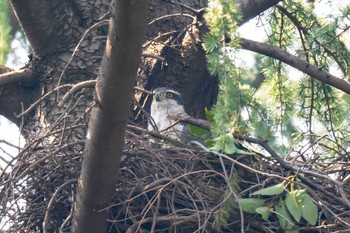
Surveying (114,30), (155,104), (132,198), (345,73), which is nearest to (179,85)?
(155,104)

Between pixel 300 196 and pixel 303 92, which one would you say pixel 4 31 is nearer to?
pixel 303 92

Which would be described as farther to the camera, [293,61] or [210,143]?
[293,61]

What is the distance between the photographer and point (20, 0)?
15.2 feet

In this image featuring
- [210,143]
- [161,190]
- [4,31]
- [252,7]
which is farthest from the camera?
[4,31]

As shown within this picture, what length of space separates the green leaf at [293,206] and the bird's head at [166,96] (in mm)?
1246

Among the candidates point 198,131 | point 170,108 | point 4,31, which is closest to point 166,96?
point 170,108

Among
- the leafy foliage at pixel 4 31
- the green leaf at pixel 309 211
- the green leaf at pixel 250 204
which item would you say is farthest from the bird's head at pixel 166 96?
the green leaf at pixel 309 211

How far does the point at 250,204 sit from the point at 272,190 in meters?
0.12

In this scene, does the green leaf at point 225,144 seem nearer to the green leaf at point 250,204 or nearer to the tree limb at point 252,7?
the green leaf at point 250,204

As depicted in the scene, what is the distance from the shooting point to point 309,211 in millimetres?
3811

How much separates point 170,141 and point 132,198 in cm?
49

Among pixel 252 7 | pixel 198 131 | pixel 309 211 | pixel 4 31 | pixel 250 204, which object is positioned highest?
pixel 4 31

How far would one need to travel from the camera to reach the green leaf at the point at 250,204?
12.6ft

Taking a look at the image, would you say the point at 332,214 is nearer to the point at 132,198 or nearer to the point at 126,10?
the point at 132,198
